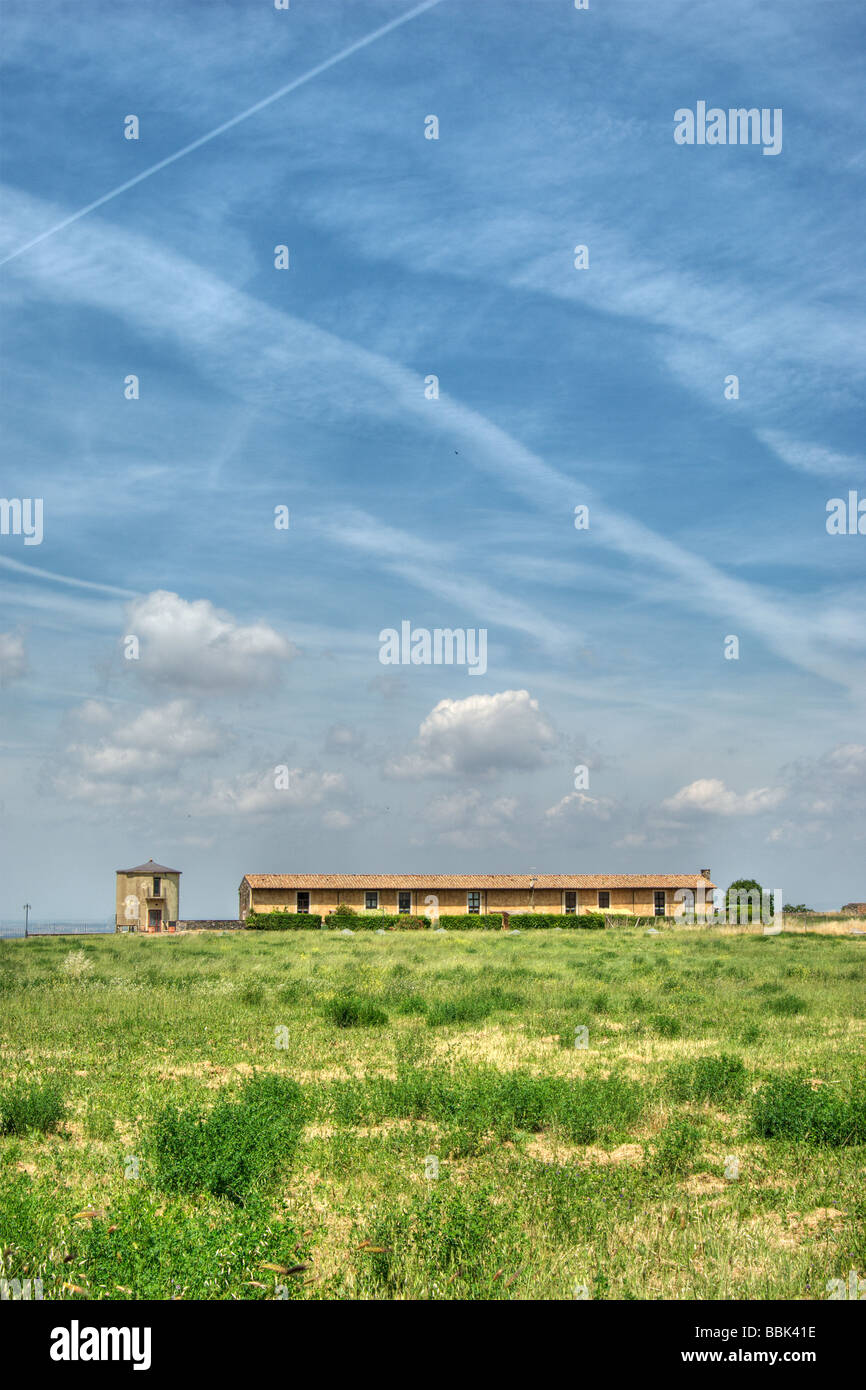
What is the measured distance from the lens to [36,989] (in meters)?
23.9

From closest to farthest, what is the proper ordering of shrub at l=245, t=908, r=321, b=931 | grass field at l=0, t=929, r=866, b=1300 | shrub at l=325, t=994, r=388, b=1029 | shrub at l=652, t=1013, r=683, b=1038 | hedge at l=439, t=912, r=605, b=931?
grass field at l=0, t=929, r=866, b=1300 < shrub at l=652, t=1013, r=683, b=1038 < shrub at l=325, t=994, r=388, b=1029 < hedge at l=439, t=912, r=605, b=931 < shrub at l=245, t=908, r=321, b=931

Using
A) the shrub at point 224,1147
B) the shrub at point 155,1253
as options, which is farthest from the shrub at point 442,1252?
the shrub at point 224,1147

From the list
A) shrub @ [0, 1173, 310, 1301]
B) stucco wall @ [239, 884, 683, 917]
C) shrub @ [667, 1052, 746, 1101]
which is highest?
shrub @ [0, 1173, 310, 1301]

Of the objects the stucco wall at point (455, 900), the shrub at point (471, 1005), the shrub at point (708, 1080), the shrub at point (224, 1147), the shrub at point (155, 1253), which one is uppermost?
the shrub at point (155, 1253)

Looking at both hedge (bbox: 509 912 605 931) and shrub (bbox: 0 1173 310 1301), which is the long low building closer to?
hedge (bbox: 509 912 605 931)

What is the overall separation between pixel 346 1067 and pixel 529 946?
3003cm

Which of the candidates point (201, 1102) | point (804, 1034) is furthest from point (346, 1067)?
point (804, 1034)

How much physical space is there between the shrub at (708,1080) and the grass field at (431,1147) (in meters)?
0.05

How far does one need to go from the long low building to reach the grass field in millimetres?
50933

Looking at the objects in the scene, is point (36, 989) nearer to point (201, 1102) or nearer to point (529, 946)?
point (201, 1102)

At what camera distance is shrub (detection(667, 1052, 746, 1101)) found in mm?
12195

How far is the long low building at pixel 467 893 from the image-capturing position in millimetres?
72125

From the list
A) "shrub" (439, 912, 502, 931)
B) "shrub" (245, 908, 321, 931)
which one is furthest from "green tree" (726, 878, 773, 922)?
"shrub" (245, 908, 321, 931)

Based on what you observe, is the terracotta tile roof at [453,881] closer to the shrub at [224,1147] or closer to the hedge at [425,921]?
the hedge at [425,921]
